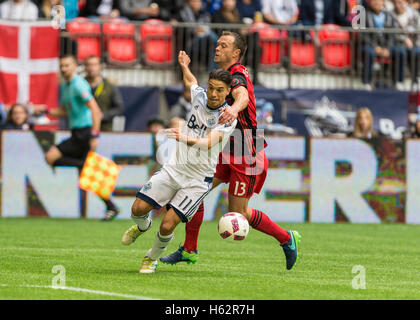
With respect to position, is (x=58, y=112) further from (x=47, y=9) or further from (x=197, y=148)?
(x=197, y=148)

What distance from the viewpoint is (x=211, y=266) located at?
9555mm

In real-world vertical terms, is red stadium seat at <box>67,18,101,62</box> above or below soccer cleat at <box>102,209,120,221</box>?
above

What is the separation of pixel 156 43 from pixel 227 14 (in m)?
1.56

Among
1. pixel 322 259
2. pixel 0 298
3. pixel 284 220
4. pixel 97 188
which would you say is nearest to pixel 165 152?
pixel 97 188

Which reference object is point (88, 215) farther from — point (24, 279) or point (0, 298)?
point (0, 298)

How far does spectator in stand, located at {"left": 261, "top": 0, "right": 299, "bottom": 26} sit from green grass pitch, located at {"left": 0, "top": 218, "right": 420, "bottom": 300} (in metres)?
6.31

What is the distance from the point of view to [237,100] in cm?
873

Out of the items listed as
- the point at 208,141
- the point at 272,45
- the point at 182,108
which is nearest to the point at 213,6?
the point at 272,45

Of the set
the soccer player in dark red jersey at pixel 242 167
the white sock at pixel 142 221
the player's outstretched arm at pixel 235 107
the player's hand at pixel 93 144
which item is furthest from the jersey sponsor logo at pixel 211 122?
the player's hand at pixel 93 144

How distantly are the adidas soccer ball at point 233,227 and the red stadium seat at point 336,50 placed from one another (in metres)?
10.9

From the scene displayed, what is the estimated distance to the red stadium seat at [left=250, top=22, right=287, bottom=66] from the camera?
1906cm

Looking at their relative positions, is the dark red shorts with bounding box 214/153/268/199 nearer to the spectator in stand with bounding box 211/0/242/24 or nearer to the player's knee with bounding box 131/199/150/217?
the player's knee with bounding box 131/199/150/217

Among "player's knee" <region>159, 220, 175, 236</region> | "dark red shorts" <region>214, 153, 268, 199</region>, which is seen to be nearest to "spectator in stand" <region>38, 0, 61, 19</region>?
"dark red shorts" <region>214, 153, 268, 199</region>

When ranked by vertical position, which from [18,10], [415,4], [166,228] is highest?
[415,4]
